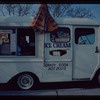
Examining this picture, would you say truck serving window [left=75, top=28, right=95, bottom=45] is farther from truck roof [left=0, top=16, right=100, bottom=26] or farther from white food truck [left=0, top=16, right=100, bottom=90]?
truck roof [left=0, top=16, right=100, bottom=26]

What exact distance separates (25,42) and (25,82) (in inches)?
54.8

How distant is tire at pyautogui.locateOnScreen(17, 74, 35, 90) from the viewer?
4.90 m

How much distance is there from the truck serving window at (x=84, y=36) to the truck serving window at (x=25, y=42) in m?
1.57

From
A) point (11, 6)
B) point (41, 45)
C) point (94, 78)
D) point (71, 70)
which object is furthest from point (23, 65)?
point (11, 6)

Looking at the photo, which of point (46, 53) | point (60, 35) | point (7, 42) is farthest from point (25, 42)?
point (60, 35)

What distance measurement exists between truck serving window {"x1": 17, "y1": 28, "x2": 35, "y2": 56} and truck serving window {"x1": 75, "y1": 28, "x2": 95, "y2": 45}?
1572mm

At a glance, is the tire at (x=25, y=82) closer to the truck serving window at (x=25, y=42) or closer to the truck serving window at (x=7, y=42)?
the truck serving window at (x=25, y=42)

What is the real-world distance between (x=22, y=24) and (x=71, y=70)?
2311 millimetres

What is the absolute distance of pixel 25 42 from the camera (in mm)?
4957

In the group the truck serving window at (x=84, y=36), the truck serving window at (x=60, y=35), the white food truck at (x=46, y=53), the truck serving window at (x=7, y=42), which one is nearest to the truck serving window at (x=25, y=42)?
the white food truck at (x=46, y=53)

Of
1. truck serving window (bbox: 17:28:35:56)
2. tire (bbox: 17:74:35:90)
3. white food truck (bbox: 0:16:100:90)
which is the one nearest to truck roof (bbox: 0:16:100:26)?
white food truck (bbox: 0:16:100:90)

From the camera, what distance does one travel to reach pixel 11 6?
1831cm

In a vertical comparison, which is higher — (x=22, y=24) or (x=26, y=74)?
(x=22, y=24)
